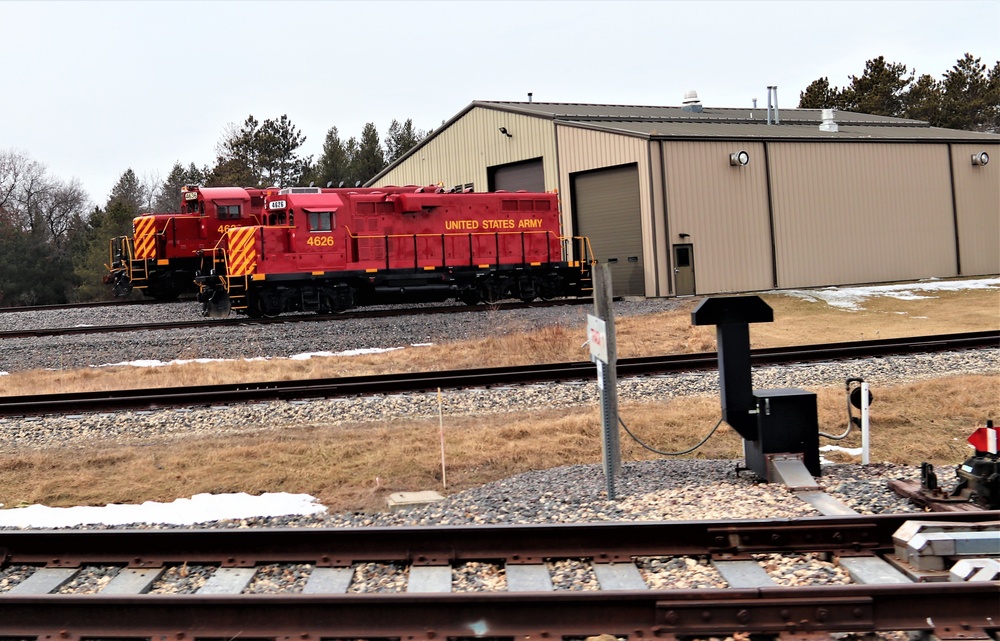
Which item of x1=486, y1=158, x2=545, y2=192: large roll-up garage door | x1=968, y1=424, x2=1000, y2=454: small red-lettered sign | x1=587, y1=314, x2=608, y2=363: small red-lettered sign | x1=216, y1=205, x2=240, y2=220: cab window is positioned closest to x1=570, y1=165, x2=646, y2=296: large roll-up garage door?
x1=486, y1=158, x2=545, y2=192: large roll-up garage door

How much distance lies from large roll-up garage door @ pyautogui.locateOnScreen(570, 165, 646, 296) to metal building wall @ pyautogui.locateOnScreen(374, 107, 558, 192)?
4.81 feet

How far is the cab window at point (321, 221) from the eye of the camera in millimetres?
22297

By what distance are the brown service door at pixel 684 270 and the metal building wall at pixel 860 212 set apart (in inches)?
142

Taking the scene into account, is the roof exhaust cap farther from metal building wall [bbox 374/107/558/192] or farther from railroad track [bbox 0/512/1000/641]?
railroad track [bbox 0/512/1000/641]

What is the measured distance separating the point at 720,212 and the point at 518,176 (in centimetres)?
812

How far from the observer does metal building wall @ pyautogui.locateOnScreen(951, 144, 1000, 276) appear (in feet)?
114

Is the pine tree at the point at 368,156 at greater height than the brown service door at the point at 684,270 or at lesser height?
greater

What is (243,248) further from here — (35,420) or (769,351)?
(769,351)

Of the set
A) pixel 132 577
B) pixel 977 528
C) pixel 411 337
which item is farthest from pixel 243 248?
pixel 977 528

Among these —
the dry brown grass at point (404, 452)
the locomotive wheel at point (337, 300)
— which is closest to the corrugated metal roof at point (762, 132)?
the locomotive wheel at point (337, 300)

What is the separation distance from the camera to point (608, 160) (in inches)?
1133

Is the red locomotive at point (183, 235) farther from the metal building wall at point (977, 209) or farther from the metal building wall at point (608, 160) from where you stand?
the metal building wall at point (977, 209)

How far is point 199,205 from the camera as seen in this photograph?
27.6 m

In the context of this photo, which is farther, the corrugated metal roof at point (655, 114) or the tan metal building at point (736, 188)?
the corrugated metal roof at point (655, 114)
